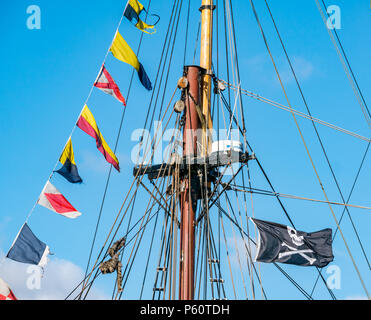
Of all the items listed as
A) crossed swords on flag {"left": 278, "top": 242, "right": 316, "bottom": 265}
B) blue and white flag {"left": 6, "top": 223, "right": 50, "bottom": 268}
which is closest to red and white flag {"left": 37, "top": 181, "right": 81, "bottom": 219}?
blue and white flag {"left": 6, "top": 223, "right": 50, "bottom": 268}

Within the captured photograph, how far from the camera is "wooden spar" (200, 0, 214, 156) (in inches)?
728

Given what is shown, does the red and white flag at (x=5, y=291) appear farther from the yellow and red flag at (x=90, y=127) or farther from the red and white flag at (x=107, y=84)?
the red and white flag at (x=107, y=84)

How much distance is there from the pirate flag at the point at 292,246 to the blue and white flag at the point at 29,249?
17.4 ft

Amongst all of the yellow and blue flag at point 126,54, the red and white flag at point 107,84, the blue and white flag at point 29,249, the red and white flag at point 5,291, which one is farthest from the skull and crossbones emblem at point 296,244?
the yellow and blue flag at point 126,54

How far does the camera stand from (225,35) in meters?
19.4

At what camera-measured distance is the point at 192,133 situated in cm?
1780

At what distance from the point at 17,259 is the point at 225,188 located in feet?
20.9

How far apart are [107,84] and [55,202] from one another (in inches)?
153

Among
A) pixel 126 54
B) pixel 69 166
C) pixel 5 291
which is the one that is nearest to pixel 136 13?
pixel 126 54

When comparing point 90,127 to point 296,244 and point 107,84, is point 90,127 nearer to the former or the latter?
point 107,84

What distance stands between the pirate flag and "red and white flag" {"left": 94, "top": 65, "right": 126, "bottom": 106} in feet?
18.6

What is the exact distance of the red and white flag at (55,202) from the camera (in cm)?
1517
